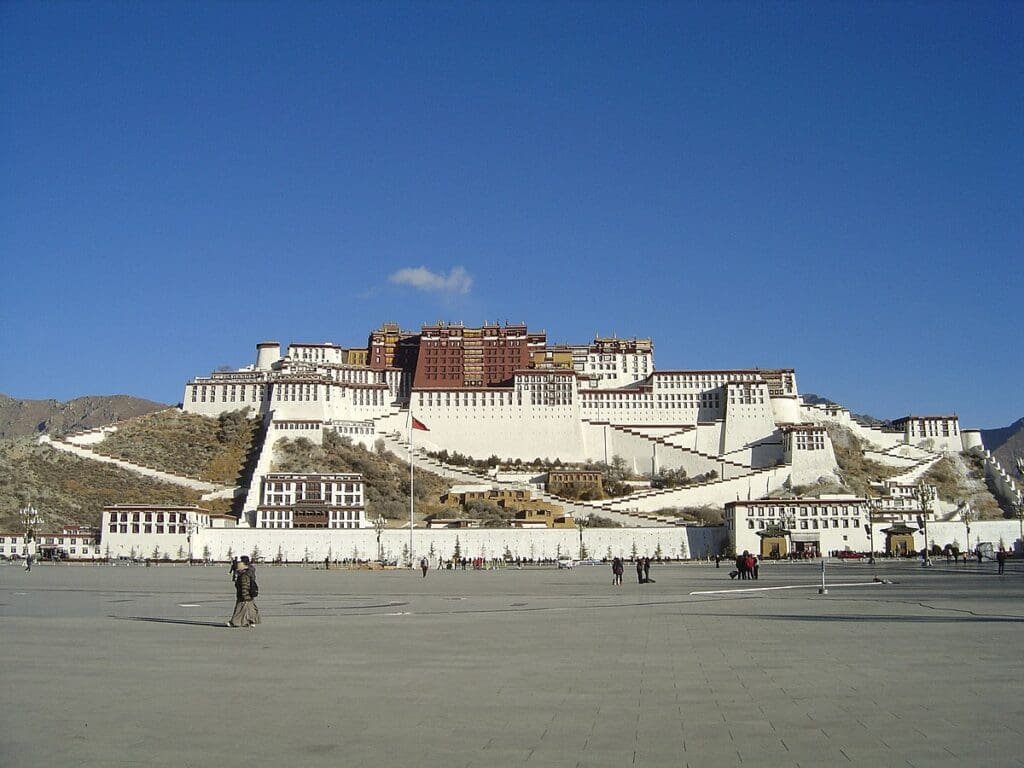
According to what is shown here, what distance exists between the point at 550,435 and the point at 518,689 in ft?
326

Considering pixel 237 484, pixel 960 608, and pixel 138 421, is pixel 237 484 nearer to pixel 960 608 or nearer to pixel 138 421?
pixel 138 421

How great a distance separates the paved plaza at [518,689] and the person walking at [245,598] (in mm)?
648

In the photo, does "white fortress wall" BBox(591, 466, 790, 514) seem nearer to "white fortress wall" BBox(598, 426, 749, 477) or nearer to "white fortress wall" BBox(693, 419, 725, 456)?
"white fortress wall" BBox(598, 426, 749, 477)

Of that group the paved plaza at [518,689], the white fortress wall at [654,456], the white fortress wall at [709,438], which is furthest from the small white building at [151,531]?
the white fortress wall at [709,438]

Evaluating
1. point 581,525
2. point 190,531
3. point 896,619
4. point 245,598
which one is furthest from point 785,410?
point 245,598

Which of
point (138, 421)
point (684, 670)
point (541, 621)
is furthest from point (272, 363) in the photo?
point (684, 670)

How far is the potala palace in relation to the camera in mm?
80938

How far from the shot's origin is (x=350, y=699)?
10398 millimetres

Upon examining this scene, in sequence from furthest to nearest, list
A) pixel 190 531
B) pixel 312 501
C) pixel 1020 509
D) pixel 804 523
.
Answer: pixel 1020 509 → pixel 312 501 → pixel 804 523 → pixel 190 531

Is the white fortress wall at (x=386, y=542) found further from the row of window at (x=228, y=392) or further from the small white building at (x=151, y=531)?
the row of window at (x=228, y=392)

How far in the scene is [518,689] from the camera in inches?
436

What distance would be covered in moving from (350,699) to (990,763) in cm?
617

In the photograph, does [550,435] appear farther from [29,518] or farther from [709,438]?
[29,518]

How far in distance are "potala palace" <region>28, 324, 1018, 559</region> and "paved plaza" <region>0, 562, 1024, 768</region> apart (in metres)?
58.0
